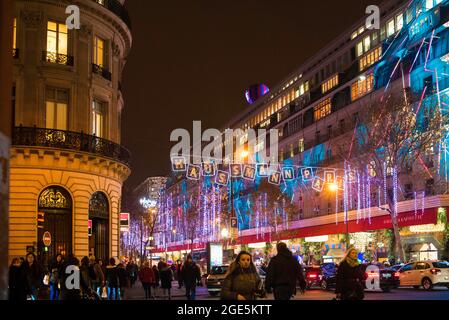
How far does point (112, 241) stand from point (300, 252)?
33.9m

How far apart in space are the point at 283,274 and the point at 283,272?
39 millimetres

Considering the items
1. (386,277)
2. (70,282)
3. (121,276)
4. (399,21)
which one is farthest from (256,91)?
(70,282)

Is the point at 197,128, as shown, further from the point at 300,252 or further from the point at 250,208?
the point at 300,252

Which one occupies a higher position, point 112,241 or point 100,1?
point 100,1

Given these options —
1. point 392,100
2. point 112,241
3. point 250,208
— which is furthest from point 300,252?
point 112,241

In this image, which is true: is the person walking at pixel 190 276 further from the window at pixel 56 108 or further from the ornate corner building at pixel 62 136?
the window at pixel 56 108

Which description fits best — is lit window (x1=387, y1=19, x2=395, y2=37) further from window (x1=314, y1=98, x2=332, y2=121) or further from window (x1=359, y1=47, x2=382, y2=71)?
window (x1=314, y1=98, x2=332, y2=121)

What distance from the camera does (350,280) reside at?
41.2ft

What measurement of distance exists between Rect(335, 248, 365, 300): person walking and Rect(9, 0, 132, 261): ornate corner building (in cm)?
1800

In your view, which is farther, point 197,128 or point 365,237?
point 197,128

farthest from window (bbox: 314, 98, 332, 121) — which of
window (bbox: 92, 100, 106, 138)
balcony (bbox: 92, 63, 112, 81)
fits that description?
window (bbox: 92, 100, 106, 138)

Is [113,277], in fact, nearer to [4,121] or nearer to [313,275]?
[313,275]

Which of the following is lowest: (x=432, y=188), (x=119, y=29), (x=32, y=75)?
(x=432, y=188)

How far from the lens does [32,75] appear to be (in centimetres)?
3102
